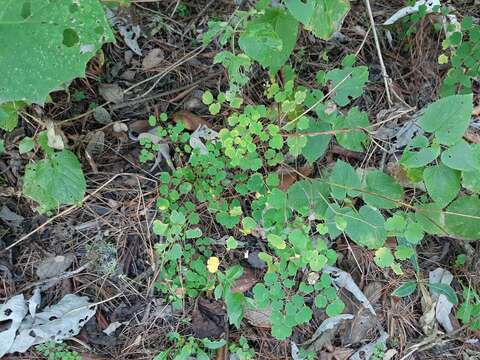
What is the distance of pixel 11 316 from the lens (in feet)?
5.89

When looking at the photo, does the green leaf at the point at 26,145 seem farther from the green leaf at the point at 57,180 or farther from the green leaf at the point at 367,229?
the green leaf at the point at 367,229

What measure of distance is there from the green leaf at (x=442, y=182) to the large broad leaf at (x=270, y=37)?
0.60 m

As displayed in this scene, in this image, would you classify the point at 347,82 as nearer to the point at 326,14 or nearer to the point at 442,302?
the point at 326,14

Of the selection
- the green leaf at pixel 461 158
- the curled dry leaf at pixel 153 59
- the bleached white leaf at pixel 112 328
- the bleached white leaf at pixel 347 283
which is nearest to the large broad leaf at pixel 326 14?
the green leaf at pixel 461 158

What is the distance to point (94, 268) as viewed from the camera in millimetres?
1898

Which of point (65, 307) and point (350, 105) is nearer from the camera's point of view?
point (65, 307)

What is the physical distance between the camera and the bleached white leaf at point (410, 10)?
2074 mm

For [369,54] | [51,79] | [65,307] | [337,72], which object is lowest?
[65,307]

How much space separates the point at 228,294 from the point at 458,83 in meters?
1.26

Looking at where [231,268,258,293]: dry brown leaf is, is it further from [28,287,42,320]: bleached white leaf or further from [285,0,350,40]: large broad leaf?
[285,0,350,40]: large broad leaf

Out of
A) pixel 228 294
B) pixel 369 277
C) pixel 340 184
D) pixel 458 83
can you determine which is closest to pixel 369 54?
pixel 458 83

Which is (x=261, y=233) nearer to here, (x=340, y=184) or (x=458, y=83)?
(x=340, y=184)

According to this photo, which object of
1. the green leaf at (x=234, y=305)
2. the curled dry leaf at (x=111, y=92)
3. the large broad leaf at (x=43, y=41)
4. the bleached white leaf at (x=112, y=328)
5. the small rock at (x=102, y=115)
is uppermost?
the large broad leaf at (x=43, y=41)

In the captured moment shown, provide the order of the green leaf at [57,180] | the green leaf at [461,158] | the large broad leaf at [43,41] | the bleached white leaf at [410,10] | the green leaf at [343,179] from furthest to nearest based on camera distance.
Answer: the bleached white leaf at [410,10], the green leaf at [57,180], the green leaf at [343,179], the green leaf at [461,158], the large broad leaf at [43,41]
